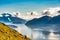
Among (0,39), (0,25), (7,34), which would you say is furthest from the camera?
(0,25)

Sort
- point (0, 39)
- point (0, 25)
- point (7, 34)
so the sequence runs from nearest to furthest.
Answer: point (0, 39) → point (7, 34) → point (0, 25)

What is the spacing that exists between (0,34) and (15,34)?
5.16 feet

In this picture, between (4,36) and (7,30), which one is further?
(7,30)

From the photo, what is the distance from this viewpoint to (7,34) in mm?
17922

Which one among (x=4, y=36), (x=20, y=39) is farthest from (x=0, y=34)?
(x=20, y=39)

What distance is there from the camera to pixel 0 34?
1773cm

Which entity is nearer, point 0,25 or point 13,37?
point 13,37

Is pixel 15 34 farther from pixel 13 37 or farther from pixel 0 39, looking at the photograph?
pixel 0 39

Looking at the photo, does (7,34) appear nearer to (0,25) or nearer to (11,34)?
(11,34)

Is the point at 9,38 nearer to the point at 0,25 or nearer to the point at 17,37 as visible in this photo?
the point at 17,37

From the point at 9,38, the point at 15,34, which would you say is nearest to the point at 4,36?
the point at 9,38

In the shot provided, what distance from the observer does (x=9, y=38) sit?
17375mm

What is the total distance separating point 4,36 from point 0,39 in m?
0.71

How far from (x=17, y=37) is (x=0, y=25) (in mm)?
2191
